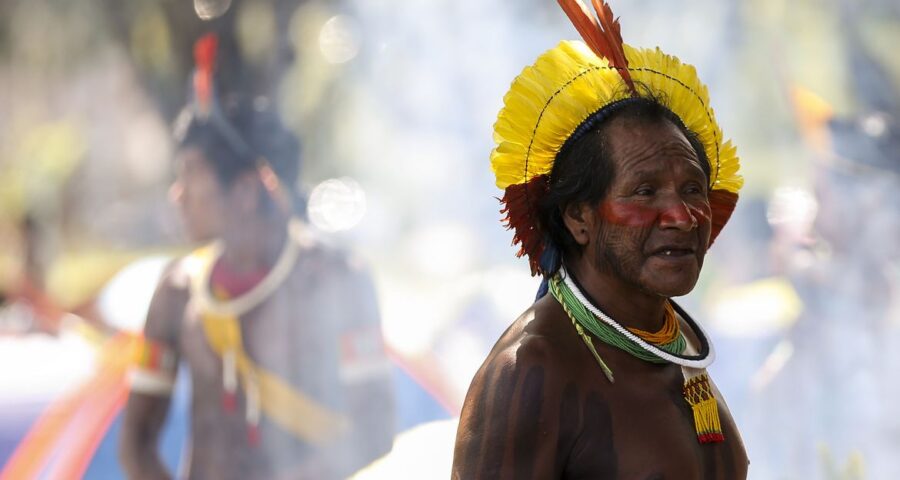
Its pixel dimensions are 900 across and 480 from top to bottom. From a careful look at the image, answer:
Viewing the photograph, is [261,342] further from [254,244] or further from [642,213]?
[642,213]

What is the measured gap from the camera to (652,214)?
1893mm

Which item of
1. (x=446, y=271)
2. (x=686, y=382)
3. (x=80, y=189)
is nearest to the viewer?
(x=686, y=382)

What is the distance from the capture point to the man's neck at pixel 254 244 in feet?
19.5

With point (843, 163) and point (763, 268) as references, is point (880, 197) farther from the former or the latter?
point (763, 268)

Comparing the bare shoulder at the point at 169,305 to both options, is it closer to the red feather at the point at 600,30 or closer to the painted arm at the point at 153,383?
the painted arm at the point at 153,383

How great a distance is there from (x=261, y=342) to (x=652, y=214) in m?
4.25

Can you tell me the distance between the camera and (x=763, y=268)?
5395 millimetres

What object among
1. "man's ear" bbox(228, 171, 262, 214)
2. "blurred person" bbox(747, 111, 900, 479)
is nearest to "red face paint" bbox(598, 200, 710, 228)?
"blurred person" bbox(747, 111, 900, 479)

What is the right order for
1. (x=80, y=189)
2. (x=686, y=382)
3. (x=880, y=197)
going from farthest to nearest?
(x=80, y=189) → (x=880, y=197) → (x=686, y=382)

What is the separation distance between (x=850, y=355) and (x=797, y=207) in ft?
2.42

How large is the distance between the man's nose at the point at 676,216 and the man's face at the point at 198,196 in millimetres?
4498

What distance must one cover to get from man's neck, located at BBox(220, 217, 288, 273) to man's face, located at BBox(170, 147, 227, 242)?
126 millimetres

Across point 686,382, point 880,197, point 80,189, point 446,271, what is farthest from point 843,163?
point 80,189

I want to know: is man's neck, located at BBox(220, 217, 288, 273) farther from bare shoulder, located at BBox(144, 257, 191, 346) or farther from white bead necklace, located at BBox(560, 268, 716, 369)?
white bead necklace, located at BBox(560, 268, 716, 369)
